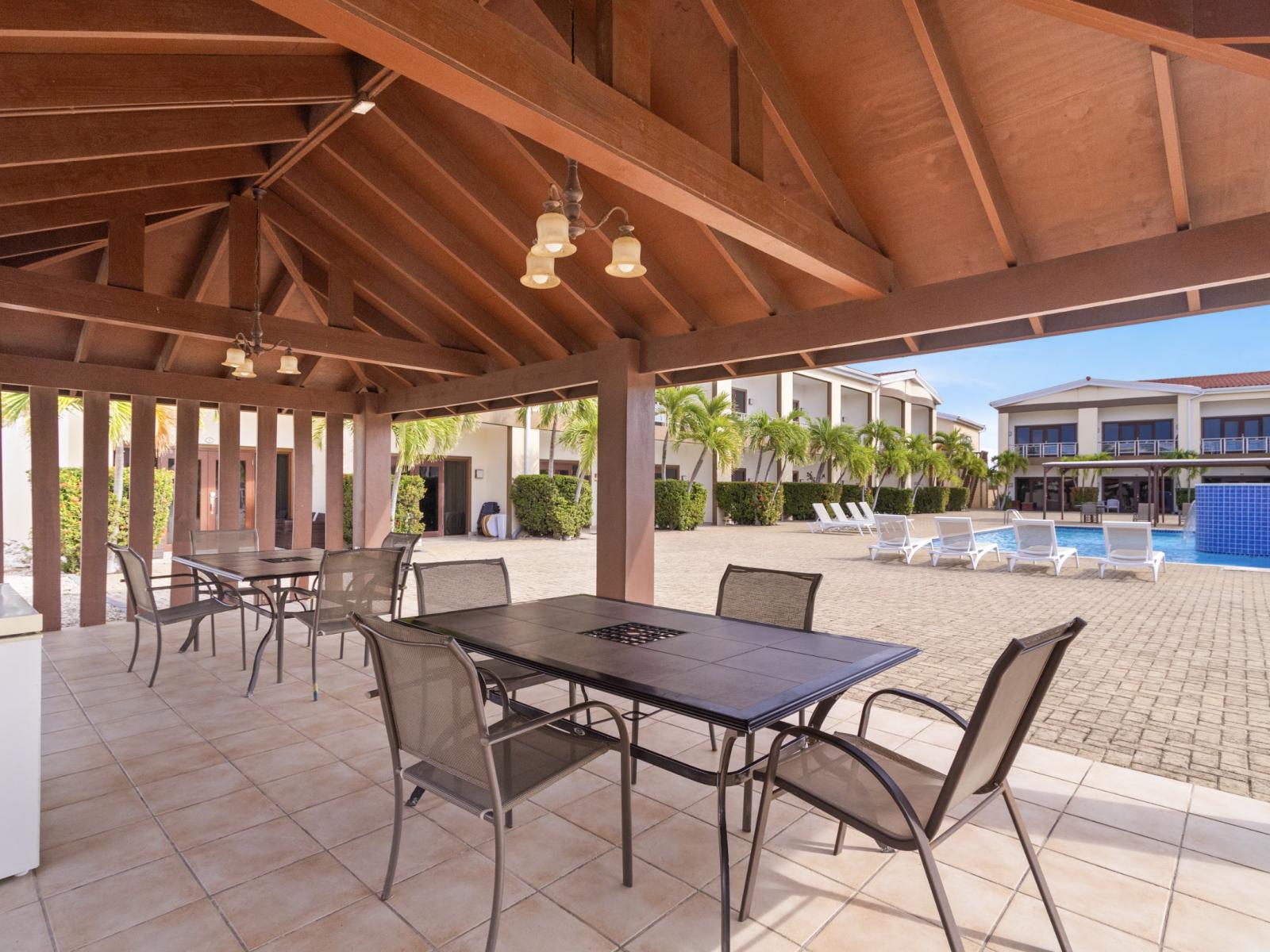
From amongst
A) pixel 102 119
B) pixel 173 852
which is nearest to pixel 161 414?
pixel 102 119

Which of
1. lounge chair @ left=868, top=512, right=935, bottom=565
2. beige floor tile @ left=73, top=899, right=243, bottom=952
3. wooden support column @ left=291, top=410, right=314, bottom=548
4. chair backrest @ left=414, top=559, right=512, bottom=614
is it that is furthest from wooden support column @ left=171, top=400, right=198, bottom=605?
lounge chair @ left=868, top=512, right=935, bottom=565

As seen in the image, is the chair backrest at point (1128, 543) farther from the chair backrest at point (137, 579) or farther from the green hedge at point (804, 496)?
the green hedge at point (804, 496)

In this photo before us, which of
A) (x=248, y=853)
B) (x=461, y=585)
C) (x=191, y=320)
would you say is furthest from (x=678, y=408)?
(x=248, y=853)

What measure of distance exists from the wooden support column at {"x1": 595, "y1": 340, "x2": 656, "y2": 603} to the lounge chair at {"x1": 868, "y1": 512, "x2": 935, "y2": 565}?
8.46 m

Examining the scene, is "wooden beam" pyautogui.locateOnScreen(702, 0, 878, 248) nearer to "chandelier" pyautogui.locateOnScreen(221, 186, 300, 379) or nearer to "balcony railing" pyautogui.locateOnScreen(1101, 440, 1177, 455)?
"chandelier" pyautogui.locateOnScreen(221, 186, 300, 379)

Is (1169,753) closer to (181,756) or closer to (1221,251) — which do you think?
(1221,251)

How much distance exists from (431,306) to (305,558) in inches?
119

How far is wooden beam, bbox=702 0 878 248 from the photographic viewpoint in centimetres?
334

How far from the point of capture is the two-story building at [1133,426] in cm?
2706

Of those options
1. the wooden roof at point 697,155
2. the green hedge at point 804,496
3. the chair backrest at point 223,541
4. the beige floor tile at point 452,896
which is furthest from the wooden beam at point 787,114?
the green hedge at point 804,496

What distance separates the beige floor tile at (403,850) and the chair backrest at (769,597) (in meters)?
1.68

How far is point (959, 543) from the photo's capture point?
12.1 metres

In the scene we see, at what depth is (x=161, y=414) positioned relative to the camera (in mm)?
13266

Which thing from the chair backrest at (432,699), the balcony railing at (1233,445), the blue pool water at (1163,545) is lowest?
the blue pool water at (1163,545)
